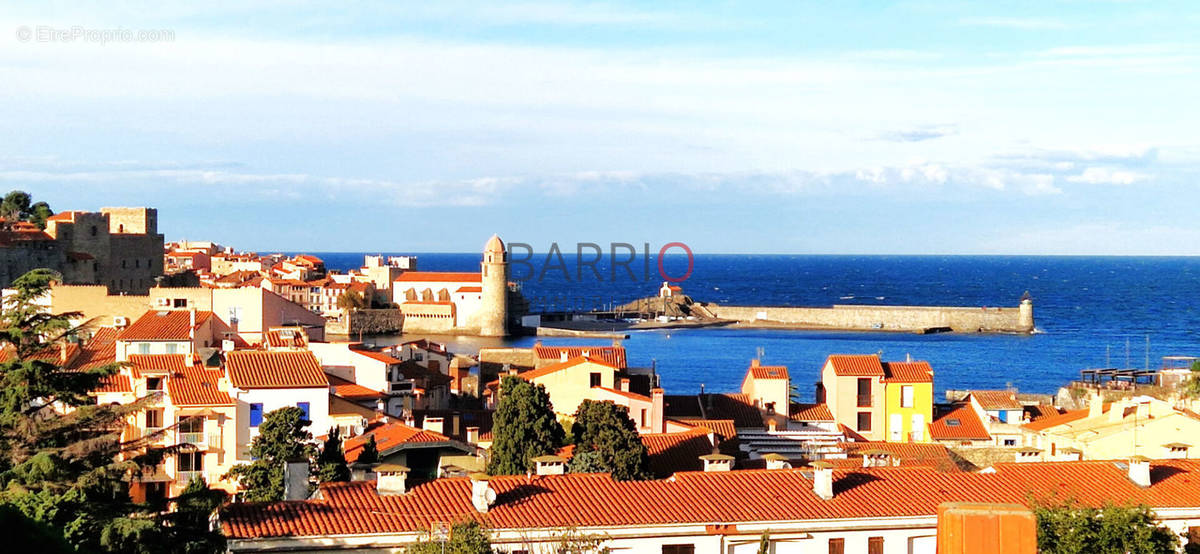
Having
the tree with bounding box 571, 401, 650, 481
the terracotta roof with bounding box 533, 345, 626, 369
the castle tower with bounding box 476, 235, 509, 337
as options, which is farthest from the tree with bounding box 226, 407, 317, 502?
the castle tower with bounding box 476, 235, 509, 337

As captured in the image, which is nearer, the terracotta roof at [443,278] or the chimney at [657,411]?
the chimney at [657,411]

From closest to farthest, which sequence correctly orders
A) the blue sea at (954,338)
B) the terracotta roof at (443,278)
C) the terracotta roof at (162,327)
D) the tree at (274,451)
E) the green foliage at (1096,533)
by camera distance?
the green foliage at (1096,533)
the tree at (274,451)
the terracotta roof at (162,327)
the blue sea at (954,338)
the terracotta roof at (443,278)

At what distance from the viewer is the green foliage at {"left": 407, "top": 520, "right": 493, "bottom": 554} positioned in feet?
36.7

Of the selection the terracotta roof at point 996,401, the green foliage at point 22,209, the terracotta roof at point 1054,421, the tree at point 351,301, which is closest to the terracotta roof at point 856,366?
the terracotta roof at point 996,401

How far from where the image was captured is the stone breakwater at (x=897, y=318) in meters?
96.8

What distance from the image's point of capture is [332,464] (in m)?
17.4

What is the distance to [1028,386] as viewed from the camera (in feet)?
176

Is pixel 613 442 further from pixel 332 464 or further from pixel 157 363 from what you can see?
pixel 157 363

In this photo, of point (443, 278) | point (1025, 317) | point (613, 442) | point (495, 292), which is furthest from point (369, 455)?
point (443, 278)

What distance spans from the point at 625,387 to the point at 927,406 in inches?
252

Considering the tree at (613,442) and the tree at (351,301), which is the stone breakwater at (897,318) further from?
the tree at (613,442)

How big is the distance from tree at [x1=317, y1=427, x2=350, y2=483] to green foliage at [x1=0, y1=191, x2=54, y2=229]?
6131 centimetres

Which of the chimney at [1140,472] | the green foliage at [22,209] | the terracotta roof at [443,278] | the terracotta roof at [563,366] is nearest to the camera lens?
the chimney at [1140,472]

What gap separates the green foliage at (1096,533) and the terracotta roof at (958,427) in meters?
15.9
